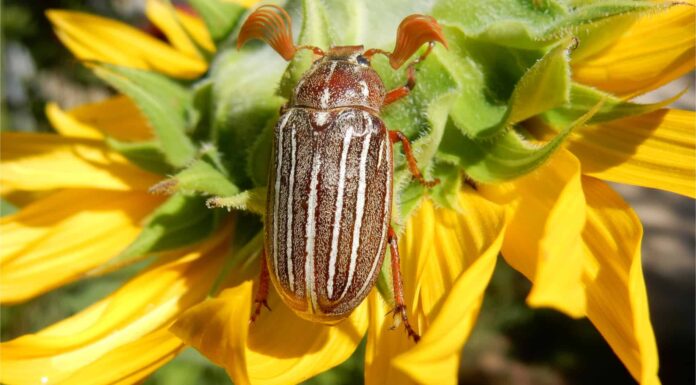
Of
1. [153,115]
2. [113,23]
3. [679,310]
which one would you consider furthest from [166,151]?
[679,310]

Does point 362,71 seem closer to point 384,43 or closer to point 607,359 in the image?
point 384,43

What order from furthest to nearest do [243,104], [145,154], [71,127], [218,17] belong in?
[71,127] < [218,17] < [145,154] < [243,104]

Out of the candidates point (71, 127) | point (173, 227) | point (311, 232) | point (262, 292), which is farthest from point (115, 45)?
point (311, 232)

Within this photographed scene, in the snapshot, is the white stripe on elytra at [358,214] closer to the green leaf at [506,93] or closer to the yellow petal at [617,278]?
the green leaf at [506,93]

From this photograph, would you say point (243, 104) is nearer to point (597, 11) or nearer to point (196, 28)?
point (597, 11)

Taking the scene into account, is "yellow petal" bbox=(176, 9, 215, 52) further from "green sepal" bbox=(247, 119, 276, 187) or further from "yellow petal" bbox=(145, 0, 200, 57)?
"green sepal" bbox=(247, 119, 276, 187)
